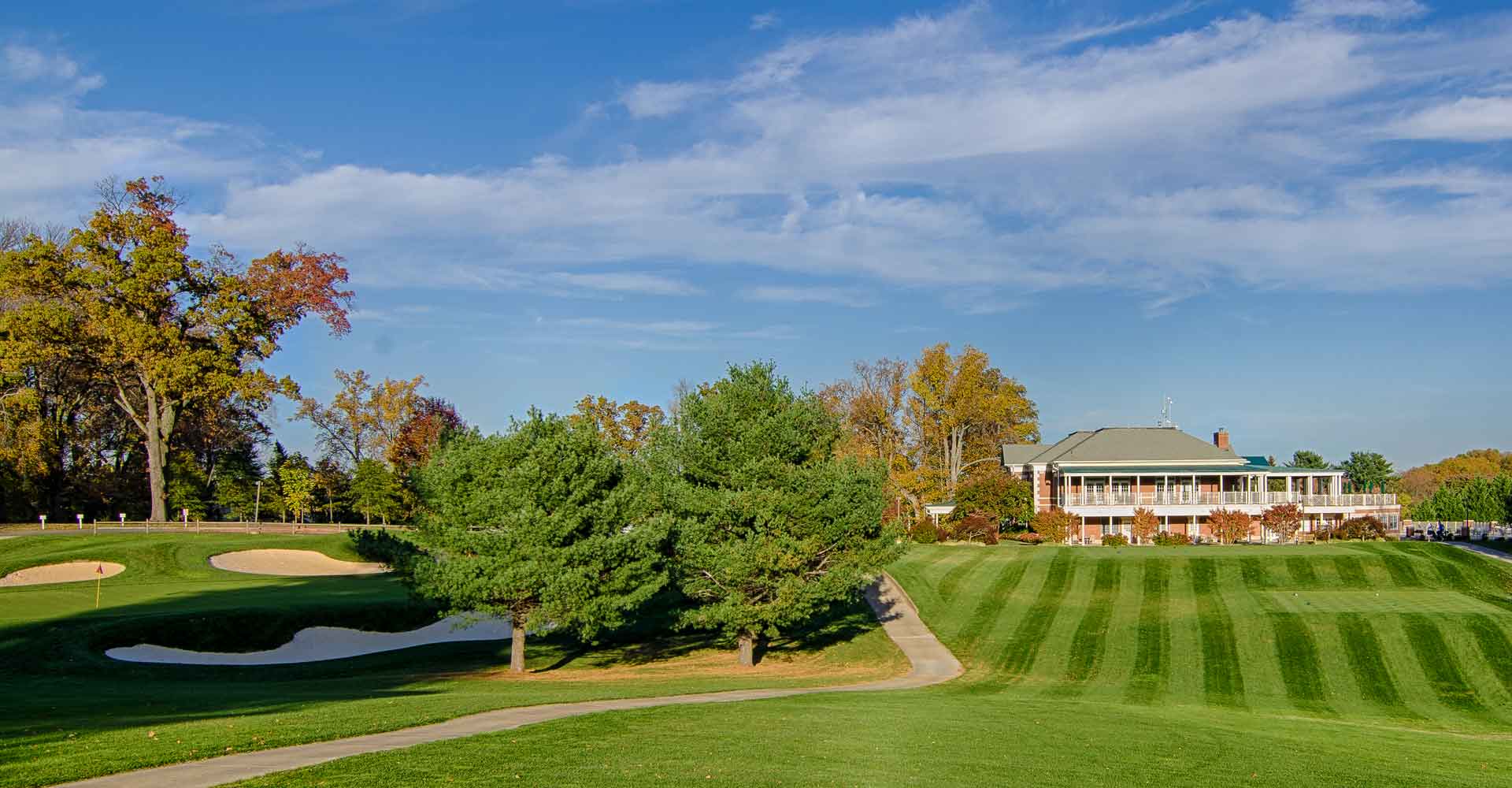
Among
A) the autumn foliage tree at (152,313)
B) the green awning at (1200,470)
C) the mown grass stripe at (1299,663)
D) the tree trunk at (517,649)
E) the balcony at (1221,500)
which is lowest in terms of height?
the mown grass stripe at (1299,663)

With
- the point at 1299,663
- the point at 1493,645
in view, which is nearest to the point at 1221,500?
the point at 1493,645

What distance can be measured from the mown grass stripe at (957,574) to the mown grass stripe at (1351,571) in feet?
46.3

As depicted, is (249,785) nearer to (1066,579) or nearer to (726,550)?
(726,550)

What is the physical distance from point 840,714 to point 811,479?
40.3ft

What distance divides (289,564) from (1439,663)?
44.2 m

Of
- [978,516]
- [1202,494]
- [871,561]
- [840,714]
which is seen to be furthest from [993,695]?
[1202,494]

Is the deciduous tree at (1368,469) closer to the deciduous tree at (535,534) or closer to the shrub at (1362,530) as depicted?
the shrub at (1362,530)

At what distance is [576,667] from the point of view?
30.8 meters

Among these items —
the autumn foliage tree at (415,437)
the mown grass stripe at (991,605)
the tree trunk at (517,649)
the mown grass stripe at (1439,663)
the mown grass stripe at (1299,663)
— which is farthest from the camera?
the autumn foliage tree at (415,437)

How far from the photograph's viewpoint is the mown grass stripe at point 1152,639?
28000mm

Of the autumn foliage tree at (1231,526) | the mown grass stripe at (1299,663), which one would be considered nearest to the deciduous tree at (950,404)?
the autumn foliage tree at (1231,526)

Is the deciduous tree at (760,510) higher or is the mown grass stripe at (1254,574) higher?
the deciduous tree at (760,510)

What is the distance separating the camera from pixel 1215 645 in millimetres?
31984

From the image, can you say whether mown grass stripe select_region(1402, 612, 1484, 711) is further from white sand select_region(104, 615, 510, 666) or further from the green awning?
the green awning
